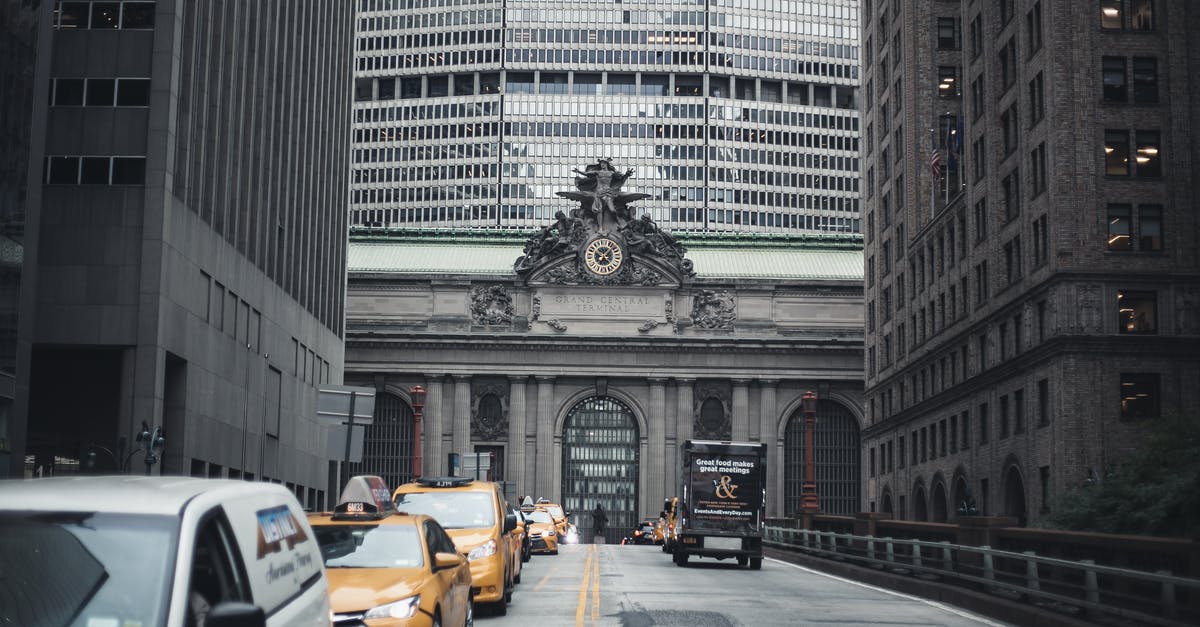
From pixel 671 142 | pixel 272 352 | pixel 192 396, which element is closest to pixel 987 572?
pixel 192 396

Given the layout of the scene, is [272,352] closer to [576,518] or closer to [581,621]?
[576,518]

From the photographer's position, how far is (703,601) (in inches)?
993

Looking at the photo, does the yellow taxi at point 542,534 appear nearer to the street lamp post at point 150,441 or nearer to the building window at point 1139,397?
the street lamp post at point 150,441

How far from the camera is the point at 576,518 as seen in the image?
90.9 m

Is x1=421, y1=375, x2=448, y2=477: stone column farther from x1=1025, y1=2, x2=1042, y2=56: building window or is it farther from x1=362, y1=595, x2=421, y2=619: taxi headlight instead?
x1=362, y1=595, x2=421, y2=619: taxi headlight

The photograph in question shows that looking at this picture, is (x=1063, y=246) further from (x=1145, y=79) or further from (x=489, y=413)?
(x=489, y=413)

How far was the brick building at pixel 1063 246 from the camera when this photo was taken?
157 feet

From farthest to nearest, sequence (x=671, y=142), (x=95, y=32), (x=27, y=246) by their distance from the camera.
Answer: (x=671, y=142)
(x=95, y=32)
(x=27, y=246)

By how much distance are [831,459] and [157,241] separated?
5701cm

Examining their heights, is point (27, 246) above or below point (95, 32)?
below

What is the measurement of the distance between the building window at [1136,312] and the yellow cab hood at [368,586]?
1531 inches

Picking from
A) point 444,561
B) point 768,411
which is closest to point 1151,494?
point 444,561

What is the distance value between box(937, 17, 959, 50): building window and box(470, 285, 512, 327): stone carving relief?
105ft

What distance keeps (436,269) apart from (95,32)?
4980 centimetres
